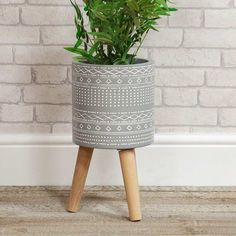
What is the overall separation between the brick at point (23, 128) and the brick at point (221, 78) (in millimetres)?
587

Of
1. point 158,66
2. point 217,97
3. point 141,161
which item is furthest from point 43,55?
point 217,97

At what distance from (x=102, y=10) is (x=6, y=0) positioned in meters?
0.49

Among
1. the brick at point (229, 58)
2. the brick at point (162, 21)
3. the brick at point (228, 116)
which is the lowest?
the brick at point (228, 116)

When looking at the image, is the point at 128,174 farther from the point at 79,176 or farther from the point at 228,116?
the point at 228,116

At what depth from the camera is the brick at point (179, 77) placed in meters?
2.18

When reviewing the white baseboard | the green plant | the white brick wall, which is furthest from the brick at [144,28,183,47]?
the white baseboard

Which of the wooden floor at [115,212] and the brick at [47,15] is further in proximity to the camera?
the brick at [47,15]

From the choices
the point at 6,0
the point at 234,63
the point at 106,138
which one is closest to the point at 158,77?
the point at 234,63

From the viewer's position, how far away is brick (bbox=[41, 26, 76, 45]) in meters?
2.15

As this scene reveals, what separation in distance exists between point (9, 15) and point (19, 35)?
0.07m

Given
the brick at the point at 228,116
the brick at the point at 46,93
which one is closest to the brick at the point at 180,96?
the brick at the point at 228,116

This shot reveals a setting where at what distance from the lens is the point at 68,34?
216 cm

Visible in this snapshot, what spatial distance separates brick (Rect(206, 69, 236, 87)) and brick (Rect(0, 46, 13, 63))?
682mm

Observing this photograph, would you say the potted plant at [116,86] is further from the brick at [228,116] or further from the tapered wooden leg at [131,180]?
the brick at [228,116]
